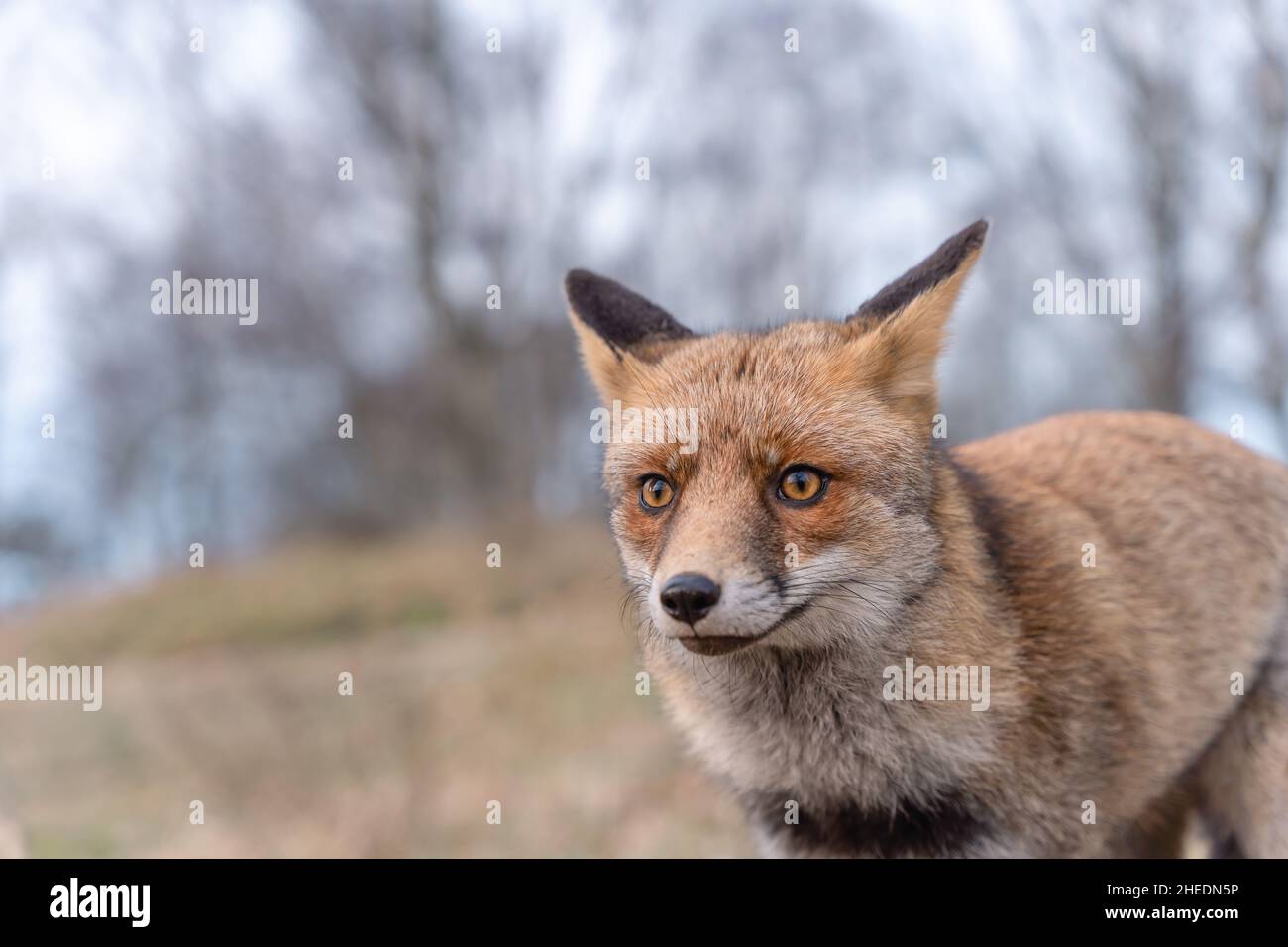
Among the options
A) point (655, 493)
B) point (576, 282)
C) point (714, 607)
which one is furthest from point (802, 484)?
point (576, 282)

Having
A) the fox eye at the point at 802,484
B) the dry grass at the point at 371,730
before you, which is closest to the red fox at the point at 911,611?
the fox eye at the point at 802,484

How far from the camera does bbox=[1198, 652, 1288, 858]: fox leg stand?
465 cm

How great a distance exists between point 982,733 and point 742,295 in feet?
56.9

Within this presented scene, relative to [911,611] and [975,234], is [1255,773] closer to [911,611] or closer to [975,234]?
[911,611]

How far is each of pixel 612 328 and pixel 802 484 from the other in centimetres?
149

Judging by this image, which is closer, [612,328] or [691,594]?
[691,594]

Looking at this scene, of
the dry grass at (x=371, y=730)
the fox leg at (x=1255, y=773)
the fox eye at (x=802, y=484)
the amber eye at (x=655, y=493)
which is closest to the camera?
the fox eye at (x=802, y=484)

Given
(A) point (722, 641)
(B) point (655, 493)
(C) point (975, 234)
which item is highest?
(C) point (975, 234)

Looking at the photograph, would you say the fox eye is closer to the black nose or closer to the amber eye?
the amber eye

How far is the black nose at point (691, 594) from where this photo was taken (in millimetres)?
3484

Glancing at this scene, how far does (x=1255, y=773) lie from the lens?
477 centimetres

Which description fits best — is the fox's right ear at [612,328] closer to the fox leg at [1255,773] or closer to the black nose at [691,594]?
the black nose at [691,594]

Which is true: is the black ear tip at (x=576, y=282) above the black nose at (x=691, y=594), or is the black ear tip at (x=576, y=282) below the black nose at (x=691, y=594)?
above

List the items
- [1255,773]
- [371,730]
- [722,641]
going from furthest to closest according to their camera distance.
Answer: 1. [371,730]
2. [1255,773]
3. [722,641]
